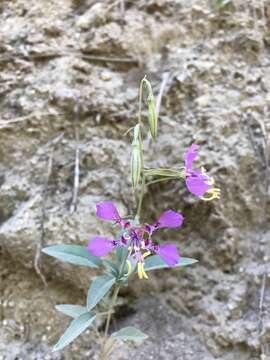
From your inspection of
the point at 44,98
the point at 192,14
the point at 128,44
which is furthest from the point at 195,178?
the point at 192,14

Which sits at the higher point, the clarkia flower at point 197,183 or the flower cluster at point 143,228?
the clarkia flower at point 197,183

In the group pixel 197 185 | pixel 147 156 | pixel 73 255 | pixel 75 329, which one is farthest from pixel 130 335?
pixel 147 156

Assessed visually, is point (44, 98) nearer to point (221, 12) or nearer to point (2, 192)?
point (2, 192)

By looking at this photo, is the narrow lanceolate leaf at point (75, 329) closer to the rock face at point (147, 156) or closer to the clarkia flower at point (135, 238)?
the clarkia flower at point (135, 238)

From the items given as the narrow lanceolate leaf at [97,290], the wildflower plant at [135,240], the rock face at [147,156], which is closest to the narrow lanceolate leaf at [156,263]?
the wildflower plant at [135,240]

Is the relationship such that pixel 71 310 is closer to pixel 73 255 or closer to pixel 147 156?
pixel 73 255

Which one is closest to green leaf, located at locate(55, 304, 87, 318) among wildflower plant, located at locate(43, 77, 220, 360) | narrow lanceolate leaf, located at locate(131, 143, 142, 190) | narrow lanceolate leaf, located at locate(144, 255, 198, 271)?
wildflower plant, located at locate(43, 77, 220, 360)
